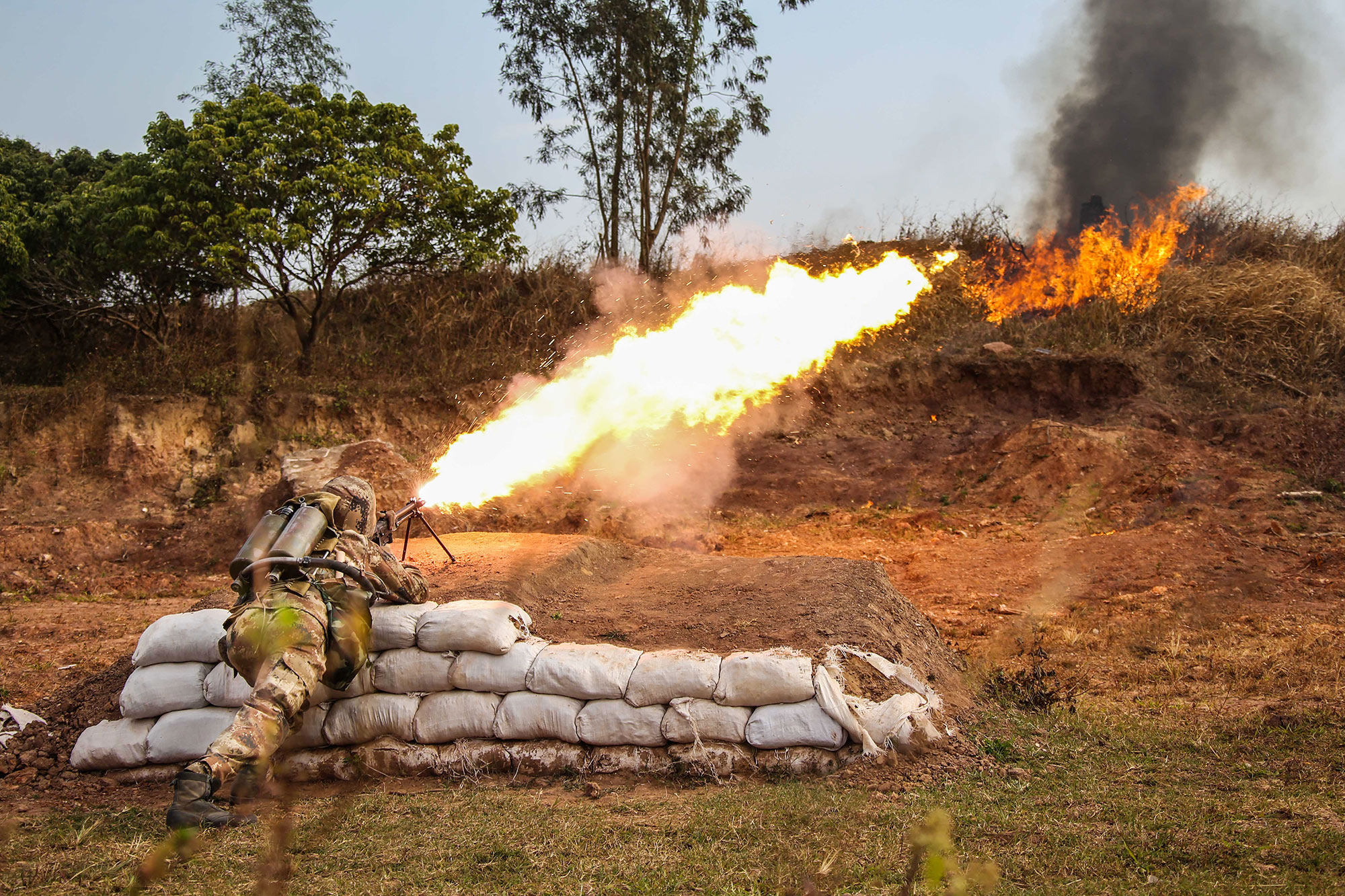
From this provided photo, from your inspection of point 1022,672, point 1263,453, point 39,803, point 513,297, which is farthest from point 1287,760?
point 513,297

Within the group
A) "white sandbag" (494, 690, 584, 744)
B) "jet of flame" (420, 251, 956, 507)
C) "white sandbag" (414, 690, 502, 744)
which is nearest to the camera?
"white sandbag" (494, 690, 584, 744)

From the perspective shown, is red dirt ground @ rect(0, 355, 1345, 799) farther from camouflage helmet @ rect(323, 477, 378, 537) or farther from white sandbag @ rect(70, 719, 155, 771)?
camouflage helmet @ rect(323, 477, 378, 537)

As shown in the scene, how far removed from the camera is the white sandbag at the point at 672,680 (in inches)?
219

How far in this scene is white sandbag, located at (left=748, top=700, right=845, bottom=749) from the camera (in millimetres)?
5324

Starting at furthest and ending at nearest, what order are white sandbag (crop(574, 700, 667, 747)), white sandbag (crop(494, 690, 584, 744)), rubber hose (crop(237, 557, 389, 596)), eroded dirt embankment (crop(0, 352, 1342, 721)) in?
eroded dirt embankment (crop(0, 352, 1342, 721)), white sandbag (crop(494, 690, 584, 744)), white sandbag (crop(574, 700, 667, 747)), rubber hose (crop(237, 557, 389, 596))

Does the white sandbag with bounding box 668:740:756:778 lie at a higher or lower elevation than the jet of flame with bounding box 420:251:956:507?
lower

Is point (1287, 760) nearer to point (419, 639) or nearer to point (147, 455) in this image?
point (419, 639)

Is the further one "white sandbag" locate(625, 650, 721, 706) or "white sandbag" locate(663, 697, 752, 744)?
"white sandbag" locate(625, 650, 721, 706)

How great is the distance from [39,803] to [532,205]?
14828 mm

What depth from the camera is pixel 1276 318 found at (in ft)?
57.6

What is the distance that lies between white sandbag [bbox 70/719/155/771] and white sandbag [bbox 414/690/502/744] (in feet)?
5.96

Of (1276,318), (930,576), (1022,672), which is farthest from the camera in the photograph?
(1276,318)

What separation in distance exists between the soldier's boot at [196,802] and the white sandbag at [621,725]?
1.95 m

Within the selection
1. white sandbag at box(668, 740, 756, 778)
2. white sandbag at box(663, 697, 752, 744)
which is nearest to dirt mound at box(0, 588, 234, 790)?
white sandbag at box(663, 697, 752, 744)
